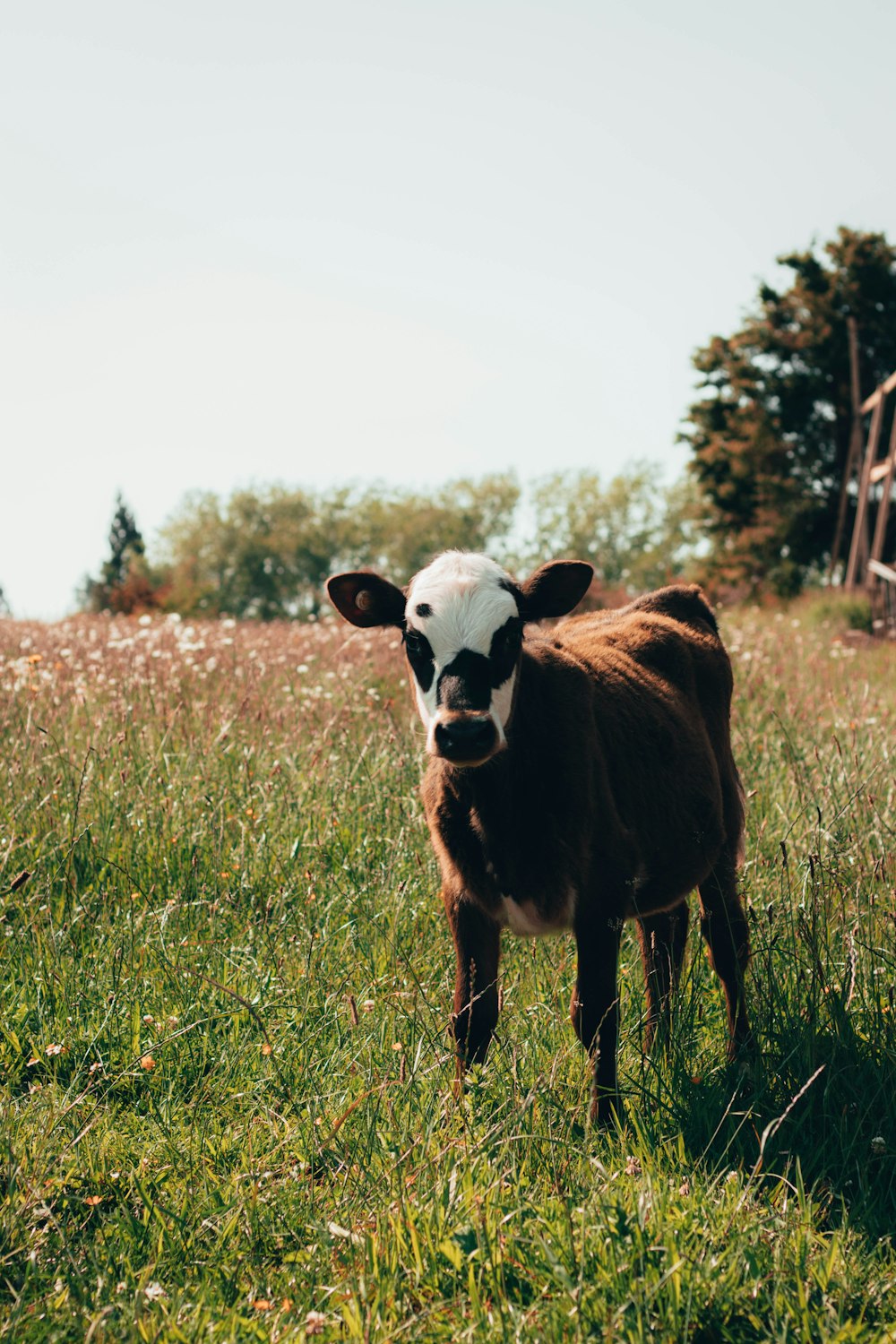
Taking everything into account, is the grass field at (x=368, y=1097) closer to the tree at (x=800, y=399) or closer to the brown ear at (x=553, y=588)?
the brown ear at (x=553, y=588)

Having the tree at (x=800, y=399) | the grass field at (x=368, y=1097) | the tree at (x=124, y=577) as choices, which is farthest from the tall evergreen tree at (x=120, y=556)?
the grass field at (x=368, y=1097)

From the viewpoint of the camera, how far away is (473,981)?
3.80 metres

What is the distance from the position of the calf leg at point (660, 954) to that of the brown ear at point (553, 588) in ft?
4.47

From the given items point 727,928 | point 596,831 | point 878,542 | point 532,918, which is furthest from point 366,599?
point 878,542

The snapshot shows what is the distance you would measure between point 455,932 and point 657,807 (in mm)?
989

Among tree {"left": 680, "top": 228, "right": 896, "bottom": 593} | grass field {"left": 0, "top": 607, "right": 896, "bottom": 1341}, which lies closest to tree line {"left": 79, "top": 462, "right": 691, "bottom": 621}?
tree {"left": 680, "top": 228, "right": 896, "bottom": 593}

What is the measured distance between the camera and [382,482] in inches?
3383

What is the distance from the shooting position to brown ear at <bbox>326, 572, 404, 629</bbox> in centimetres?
404

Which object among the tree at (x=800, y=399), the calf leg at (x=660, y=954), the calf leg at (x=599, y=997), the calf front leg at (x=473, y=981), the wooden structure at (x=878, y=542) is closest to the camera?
the calf leg at (x=599, y=997)

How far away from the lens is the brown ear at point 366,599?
4.04 meters

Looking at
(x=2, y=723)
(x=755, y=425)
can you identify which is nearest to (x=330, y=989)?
(x=2, y=723)

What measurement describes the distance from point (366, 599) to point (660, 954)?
6.50 ft

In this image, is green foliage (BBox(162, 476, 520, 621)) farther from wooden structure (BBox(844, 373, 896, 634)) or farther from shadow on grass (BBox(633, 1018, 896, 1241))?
shadow on grass (BBox(633, 1018, 896, 1241))

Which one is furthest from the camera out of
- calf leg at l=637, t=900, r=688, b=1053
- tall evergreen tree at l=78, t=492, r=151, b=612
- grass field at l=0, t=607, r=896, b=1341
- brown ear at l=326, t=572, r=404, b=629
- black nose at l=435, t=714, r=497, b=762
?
tall evergreen tree at l=78, t=492, r=151, b=612
